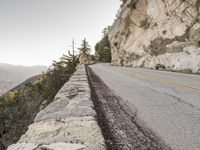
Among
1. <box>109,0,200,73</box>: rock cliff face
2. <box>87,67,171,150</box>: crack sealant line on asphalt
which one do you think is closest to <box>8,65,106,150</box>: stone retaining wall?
<box>87,67,171,150</box>: crack sealant line on asphalt

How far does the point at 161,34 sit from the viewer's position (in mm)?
24656

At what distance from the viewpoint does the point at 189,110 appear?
464 cm

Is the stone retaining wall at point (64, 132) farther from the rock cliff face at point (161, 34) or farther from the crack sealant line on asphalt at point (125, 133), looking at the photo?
the rock cliff face at point (161, 34)

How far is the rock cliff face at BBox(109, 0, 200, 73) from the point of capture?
59.7ft

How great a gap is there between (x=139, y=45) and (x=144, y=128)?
96.4 ft

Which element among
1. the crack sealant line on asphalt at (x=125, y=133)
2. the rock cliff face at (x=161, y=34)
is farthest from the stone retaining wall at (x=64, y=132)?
the rock cliff face at (x=161, y=34)

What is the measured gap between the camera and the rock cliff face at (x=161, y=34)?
717 inches

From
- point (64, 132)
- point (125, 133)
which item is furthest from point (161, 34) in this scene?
point (64, 132)

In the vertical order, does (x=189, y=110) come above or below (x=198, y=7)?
below

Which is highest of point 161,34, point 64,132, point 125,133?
point 161,34

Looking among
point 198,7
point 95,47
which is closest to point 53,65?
point 198,7

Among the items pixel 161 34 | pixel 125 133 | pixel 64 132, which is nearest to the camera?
pixel 64 132

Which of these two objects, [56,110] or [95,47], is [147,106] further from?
[95,47]

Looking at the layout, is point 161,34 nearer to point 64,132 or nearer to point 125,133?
point 125,133
